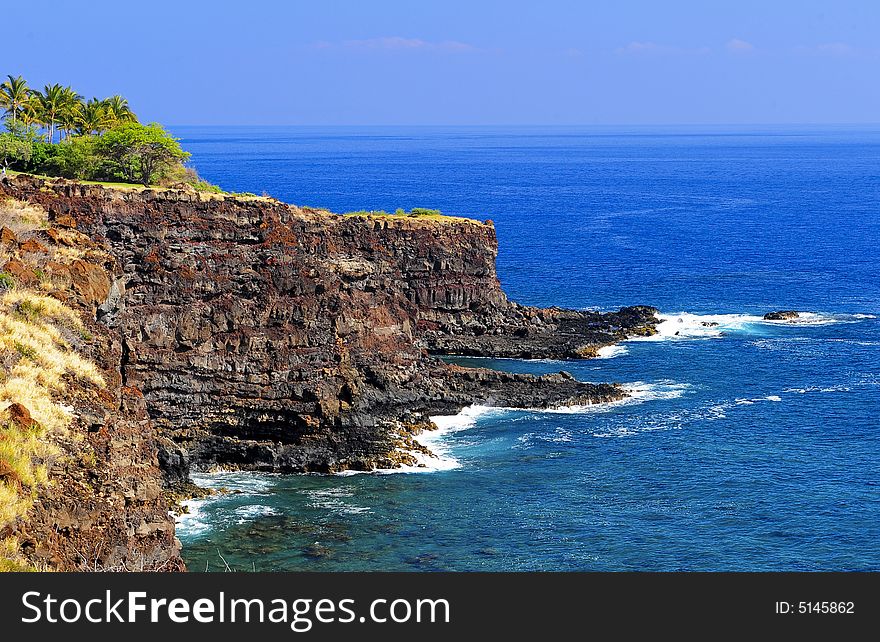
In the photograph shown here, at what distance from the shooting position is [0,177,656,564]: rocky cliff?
65250 millimetres

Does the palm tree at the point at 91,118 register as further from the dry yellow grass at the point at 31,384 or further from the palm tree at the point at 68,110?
the dry yellow grass at the point at 31,384

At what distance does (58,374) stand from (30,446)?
231 inches

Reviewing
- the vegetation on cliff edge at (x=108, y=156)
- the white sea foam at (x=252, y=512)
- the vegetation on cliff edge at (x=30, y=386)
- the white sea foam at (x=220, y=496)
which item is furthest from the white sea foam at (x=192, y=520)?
the vegetation on cliff edge at (x=108, y=156)

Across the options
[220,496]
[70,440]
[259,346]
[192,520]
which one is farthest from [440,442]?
[70,440]

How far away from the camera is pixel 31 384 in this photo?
103ft

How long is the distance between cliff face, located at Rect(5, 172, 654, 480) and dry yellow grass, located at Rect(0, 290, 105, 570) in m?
14.9

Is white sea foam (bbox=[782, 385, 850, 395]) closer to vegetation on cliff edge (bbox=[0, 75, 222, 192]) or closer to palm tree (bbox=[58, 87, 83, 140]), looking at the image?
vegetation on cliff edge (bbox=[0, 75, 222, 192])

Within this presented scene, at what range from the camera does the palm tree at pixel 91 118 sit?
4090 inches

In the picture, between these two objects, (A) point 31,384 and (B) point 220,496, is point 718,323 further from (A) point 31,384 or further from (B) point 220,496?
(A) point 31,384

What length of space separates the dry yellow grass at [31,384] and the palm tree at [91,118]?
2699 inches

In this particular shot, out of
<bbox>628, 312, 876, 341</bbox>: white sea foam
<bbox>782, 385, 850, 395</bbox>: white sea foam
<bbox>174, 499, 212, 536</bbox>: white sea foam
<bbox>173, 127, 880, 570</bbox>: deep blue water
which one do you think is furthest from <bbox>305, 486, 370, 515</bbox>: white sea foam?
<bbox>628, 312, 876, 341</bbox>: white sea foam

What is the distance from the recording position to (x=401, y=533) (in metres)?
54.8

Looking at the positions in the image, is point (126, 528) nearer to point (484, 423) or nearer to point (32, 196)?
point (32, 196)
